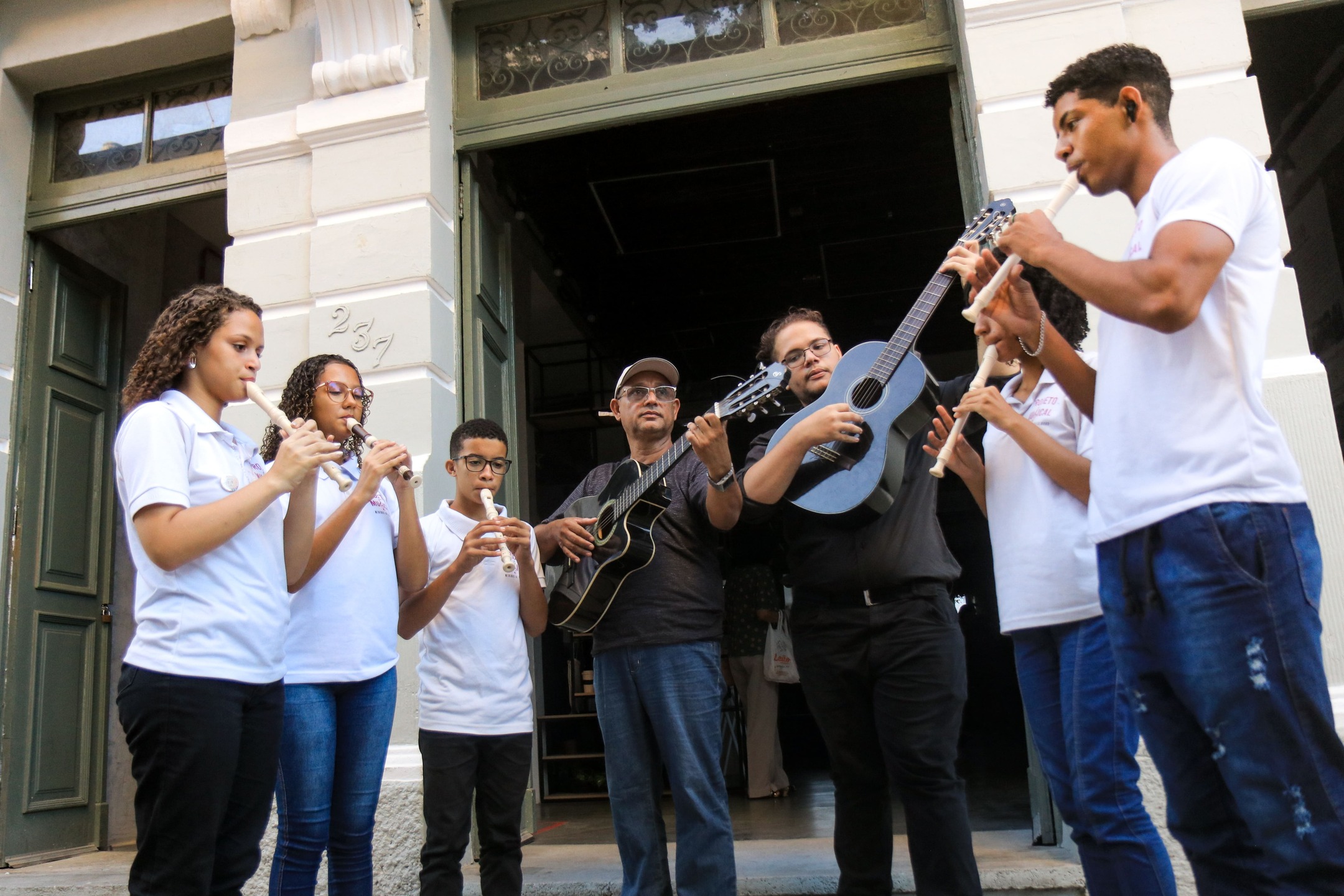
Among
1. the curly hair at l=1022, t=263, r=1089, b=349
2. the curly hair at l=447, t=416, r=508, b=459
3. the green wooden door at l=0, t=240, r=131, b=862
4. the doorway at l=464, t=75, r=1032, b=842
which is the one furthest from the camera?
the doorway at l=464, t=75, r=1032, b=842

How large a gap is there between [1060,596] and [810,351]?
46.9 inches

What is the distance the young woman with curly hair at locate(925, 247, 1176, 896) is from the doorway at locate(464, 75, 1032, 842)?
2622mm

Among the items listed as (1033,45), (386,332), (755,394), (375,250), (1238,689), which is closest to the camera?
(1238,689)

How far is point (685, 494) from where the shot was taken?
3168mm

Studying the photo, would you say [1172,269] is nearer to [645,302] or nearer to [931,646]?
[931,646]

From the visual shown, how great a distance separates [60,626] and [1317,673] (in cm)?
560

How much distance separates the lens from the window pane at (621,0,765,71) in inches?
183

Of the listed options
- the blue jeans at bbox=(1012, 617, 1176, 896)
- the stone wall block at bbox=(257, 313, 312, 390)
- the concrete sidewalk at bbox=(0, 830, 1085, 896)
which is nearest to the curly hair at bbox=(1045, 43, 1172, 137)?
the blue jeans at bbox=(1012, 617, 1176, 896)

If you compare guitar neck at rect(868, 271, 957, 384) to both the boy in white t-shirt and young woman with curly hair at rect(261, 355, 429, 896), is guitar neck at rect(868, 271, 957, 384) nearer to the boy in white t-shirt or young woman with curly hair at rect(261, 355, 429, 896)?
the boy in white t-shirt

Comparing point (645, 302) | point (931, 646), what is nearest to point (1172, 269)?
point (931, 646)

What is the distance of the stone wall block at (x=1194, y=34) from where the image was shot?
3.79 meters

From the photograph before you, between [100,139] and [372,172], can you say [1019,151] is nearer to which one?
[372,172]

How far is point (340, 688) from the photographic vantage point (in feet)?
8.76

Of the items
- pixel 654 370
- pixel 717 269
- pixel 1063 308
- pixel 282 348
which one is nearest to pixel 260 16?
pixel 282 348
